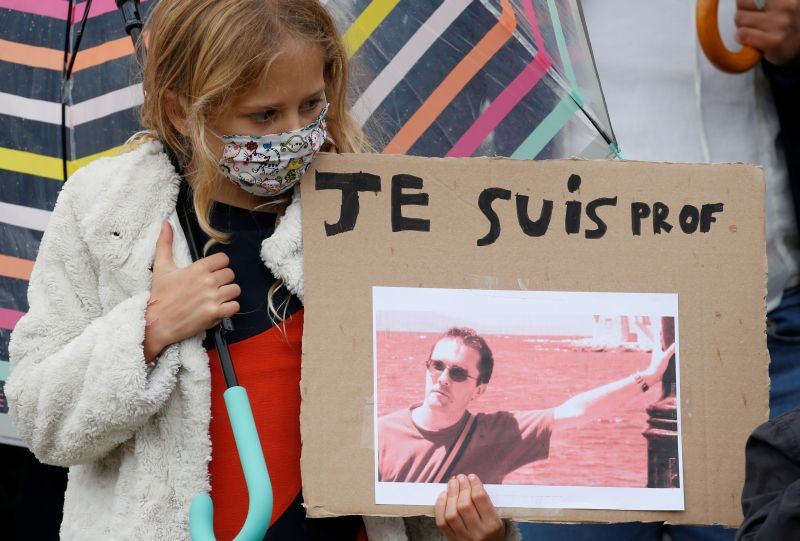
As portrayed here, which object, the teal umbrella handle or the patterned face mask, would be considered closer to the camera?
the teal umbrella handle

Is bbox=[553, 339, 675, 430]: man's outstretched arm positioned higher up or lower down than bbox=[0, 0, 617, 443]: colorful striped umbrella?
lower down

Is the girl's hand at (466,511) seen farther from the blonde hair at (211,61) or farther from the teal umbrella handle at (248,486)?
the blonde hair at (211,61)

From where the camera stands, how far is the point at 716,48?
2.68 meters

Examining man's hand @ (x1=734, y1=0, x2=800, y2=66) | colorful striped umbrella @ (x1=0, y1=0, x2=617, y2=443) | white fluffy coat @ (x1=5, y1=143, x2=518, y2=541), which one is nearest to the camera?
white fluffy coat @ (x1=5, y1=143, x2=518, y2=541)

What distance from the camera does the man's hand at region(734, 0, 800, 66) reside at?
2.64 meters

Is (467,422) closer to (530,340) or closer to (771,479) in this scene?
(530,340)

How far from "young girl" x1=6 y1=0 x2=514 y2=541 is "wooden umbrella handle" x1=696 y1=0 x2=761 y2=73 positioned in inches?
34.6

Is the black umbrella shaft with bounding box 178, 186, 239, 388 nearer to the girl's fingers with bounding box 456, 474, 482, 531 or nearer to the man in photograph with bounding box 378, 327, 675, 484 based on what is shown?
the man in photograph with bounding box 378, 327, 675, 484

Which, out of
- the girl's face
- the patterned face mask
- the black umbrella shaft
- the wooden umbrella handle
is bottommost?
the black umbrella shaft

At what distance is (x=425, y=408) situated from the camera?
6.88 ft

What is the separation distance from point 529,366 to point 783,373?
90 centimetres

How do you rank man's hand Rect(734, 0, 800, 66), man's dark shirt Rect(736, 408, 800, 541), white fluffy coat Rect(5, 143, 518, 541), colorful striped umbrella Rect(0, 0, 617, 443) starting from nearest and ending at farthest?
man's dark shirt Rect(736, 408, 800, 541), white fluffy coat Rect(5, 143, 518, 541), colorful striped umbrella Rect(0, 0, 617, 443), man's hand Rect(734, 0, 800, 66)

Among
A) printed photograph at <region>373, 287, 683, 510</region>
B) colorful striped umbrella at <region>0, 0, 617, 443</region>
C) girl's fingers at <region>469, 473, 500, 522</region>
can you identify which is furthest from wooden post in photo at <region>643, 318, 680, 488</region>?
colorful striped umbrella at <region>0, 0, 617, 443</region>

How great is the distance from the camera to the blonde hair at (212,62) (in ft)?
6.98
